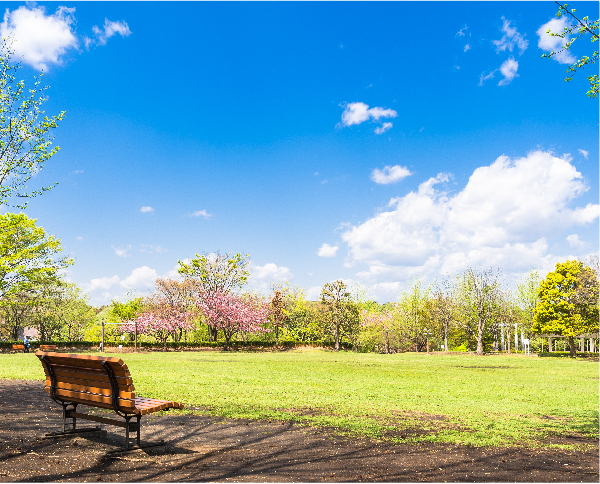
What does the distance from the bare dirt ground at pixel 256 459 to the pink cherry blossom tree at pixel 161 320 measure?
4246 cm

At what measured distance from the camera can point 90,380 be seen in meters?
5.84

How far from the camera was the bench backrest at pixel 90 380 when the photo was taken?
5.43m

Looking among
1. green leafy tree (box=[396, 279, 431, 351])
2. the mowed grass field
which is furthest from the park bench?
green leafy tree (box=[396, 279, 431, 351])

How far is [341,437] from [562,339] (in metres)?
62.1

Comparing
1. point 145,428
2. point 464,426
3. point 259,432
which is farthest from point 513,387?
point 145,428

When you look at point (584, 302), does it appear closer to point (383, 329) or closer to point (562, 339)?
point (383, 329)

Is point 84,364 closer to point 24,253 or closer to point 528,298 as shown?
point 24,253

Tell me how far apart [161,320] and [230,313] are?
22.3 ft

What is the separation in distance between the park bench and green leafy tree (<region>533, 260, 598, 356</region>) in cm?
3915

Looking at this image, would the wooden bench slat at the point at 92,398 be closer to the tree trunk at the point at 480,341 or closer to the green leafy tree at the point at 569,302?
the green leafy tree at the point at 569,302

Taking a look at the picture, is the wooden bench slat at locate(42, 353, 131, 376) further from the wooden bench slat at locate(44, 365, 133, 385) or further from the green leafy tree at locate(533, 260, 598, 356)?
the green leafy tree at locate(533, 260, 598, 356)

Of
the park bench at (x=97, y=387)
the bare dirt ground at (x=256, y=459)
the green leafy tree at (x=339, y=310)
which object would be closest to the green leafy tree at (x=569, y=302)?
the green leafy tree at (x=339, y=310)

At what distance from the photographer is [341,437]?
6.61 metres

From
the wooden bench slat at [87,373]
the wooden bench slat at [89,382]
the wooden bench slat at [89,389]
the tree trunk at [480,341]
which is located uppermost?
the wooden bench slat at [87,373]
